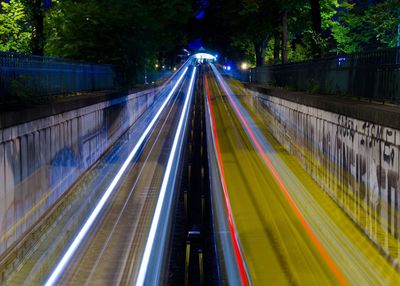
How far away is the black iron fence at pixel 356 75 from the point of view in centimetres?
1380

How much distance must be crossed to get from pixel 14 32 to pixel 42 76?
1684cm

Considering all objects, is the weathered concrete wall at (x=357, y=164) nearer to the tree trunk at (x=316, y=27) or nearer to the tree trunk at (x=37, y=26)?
the tree trunk at (x=316, y=27)

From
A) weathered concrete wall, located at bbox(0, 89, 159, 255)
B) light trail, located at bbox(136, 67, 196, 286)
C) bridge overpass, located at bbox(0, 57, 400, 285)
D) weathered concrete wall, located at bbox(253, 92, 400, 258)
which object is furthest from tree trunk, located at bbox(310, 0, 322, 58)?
weathered concrete wall, located at bbox(0, 89, 159, 255)

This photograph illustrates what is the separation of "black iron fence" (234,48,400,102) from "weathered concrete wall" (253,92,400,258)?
107cm

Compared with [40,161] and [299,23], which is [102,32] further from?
[299,23]

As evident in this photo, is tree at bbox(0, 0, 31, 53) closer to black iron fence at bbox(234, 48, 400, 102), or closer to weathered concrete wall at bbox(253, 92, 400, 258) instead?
black iron fence at bbox(234, 48, 400, 102)

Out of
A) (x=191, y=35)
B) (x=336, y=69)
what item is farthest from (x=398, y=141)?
(x=191, y=35)

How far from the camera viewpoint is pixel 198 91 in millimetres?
70562

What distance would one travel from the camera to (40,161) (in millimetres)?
Result: 13766

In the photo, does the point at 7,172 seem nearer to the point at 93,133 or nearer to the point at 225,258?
the point at 225,258

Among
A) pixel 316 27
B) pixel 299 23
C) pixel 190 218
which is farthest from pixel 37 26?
pixel 299 23

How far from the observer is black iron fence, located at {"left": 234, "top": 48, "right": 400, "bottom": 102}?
13.8 m

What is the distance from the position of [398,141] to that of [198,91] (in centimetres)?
6044

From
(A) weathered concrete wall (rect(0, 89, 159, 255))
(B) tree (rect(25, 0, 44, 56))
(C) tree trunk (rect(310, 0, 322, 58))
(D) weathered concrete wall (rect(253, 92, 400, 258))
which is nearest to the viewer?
(D) weathered concrete wall (rect(253, 92, 400, 258))
